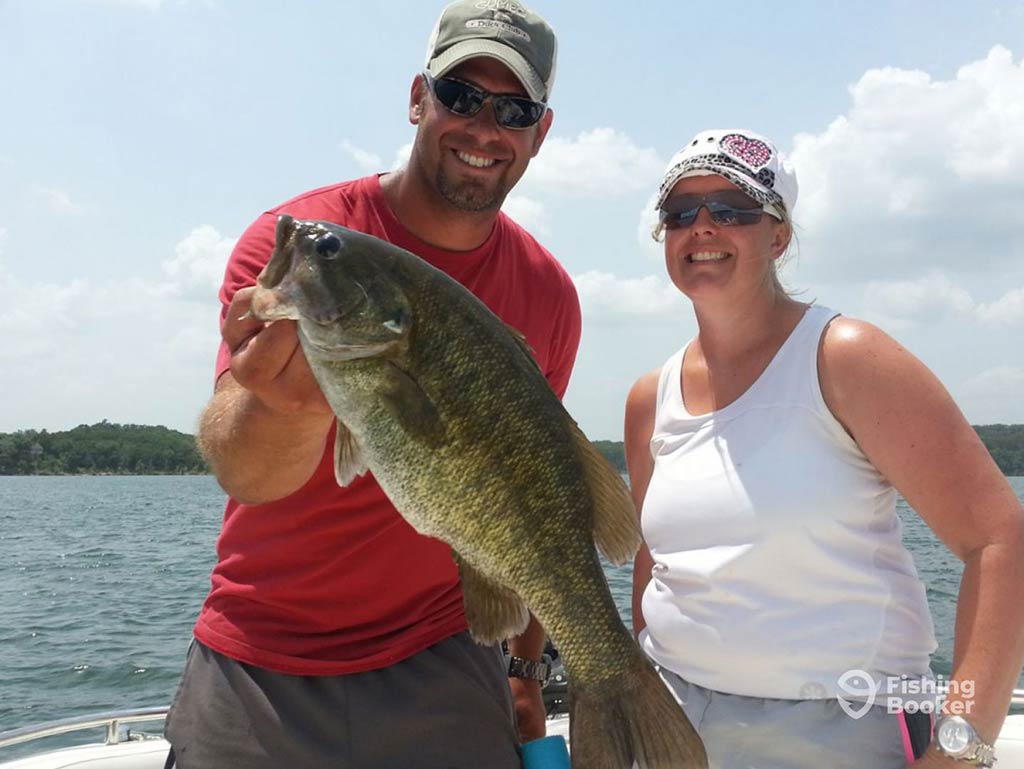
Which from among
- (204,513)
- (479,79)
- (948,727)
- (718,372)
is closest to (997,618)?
(948,727)

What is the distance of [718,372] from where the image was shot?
338 cm

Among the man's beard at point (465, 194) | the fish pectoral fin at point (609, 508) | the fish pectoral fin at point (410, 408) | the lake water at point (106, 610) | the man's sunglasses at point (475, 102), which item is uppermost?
the man's sunglasses at point (475, 102)

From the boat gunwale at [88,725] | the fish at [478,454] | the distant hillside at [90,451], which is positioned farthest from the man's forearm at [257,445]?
the distant hillside at [90,451]

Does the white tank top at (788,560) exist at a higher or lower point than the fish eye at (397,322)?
lower

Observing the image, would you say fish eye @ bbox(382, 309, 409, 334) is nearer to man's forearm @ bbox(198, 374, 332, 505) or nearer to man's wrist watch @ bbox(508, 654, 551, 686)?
man's forearm @ bbox(198, 374, 332, 505)

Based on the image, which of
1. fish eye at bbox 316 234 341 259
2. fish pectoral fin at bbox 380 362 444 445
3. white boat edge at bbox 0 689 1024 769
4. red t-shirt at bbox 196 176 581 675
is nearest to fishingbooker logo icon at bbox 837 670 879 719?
red t-shirt at bbox 196 176 581 675

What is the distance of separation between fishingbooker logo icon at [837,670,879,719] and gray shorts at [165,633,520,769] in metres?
1.27

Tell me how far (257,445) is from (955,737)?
2294 millimetres

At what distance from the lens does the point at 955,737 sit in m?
2.65

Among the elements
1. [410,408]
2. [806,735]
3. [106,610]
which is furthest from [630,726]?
[106,610]

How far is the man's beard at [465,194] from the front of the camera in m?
3.48

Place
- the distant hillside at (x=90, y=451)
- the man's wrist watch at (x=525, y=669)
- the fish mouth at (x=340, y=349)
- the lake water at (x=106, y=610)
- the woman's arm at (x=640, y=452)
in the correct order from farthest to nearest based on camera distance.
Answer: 1. the distant hillside at (x=90, y=451)
2. the lake water at (x=106, y=610)
3. the man's wrist watch at (x=525, y=669)
4. the woman's arm at (x=640, y=452)
5. the fish mouth at (x=340, y=349)

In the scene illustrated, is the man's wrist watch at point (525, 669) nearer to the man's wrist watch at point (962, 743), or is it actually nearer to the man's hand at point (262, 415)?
the man's hand at point (262, 415)

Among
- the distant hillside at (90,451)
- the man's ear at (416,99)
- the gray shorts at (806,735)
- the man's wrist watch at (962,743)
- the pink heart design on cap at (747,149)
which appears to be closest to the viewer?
the man's wrist watch at (962,743)
